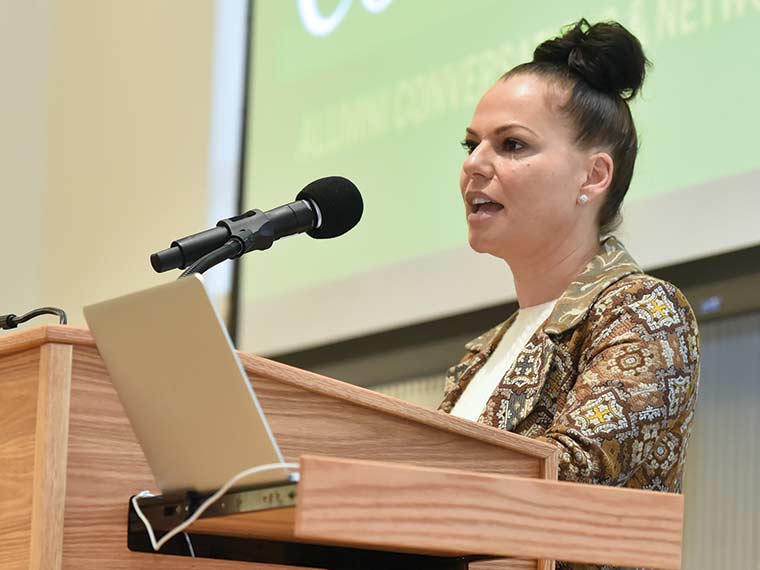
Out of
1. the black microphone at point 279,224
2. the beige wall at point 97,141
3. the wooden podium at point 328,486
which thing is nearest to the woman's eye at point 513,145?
the black microphone at point 279,224

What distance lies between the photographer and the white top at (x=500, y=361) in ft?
6.31

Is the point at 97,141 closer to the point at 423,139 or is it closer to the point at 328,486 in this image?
the point at 423,139

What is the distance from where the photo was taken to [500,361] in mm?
2006

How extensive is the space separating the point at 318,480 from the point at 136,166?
3.98 m

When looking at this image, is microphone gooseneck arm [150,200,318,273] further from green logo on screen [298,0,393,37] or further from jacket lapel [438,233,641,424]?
green logo on screen [298,0,393,37]

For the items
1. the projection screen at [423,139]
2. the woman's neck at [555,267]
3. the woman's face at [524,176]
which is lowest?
the woman's neck at [555,267]

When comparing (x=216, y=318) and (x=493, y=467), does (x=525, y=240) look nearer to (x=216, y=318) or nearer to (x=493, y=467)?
(x=493, y=467)

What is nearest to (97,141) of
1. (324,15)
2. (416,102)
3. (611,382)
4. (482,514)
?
(324,15)

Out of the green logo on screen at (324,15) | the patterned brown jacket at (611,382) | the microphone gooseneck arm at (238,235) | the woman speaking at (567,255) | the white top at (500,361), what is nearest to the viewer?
the microphone gooseneck arm at (238,235)

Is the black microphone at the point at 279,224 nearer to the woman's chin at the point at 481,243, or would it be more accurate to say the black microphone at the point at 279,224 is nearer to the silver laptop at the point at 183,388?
the silver laptop at the point at 183,388

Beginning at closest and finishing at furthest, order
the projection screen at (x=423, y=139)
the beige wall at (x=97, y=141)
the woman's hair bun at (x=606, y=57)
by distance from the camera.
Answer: the woman's hair bun at (x=606, y=57)
the projection screen at (x=423, y=139)
the beige wall at (x=97, y=141)

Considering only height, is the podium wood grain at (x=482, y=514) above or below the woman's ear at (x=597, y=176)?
below

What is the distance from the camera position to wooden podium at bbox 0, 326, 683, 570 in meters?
1.02

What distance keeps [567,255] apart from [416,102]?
1.80m
